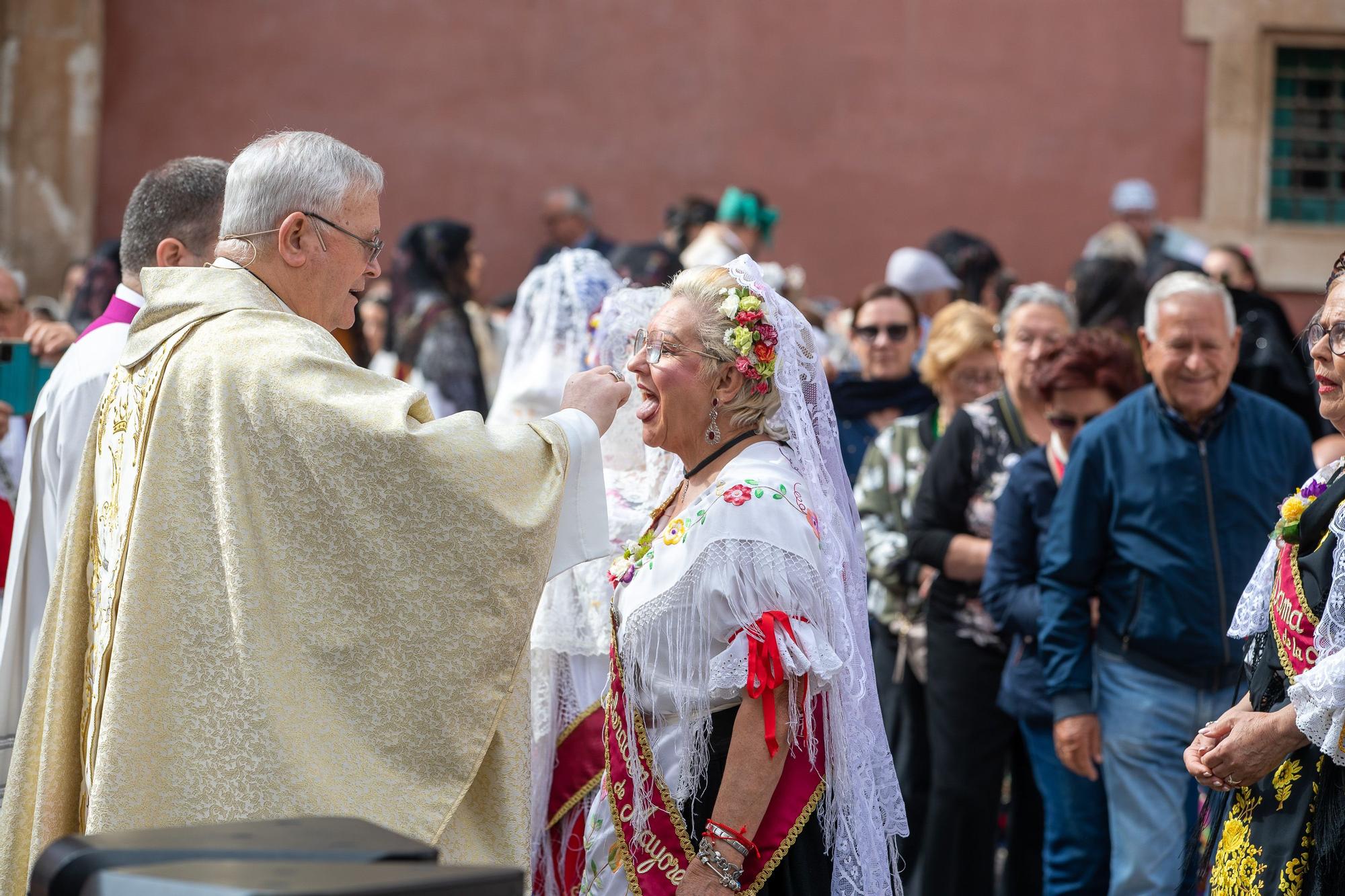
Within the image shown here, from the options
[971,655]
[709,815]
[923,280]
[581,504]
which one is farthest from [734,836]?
[923,280]

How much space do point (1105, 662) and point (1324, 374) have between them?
160cm

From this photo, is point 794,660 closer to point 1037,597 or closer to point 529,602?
point 529,602

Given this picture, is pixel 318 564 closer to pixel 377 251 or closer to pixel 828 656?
pixel 377 251

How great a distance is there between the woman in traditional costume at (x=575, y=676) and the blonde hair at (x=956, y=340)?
2069 millimetres

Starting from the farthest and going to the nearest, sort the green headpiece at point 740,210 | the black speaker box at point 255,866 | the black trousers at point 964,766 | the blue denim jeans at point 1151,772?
the green headpiece at point 740,210 → the black trousers at point 964,766 → the blue denim jeans at point 1151,772 → the black speaker box at point 255,866

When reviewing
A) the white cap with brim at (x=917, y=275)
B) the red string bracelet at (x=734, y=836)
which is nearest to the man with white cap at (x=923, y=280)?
the white cap with brim at (x=917, y=275)

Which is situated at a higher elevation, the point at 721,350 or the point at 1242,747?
the point at 721,350

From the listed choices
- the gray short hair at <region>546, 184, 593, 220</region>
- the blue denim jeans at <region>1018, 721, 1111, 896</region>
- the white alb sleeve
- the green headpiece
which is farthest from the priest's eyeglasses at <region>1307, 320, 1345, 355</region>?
the gray short hair at <region>546, 184, 593, 220</region>

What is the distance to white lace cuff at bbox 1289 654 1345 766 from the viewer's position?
298 centimetres

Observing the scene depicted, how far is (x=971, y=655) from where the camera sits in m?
5.29

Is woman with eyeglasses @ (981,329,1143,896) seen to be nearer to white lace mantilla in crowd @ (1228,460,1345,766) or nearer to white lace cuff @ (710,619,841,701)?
white lace mantilla in crowd @ (1228,460,1345,766)

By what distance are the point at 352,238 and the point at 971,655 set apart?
2929mm

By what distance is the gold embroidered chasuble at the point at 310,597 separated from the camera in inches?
112

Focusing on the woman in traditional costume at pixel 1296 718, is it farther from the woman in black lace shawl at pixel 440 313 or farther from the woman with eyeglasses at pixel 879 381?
the woman in black lace shawl at pixel 440 313
